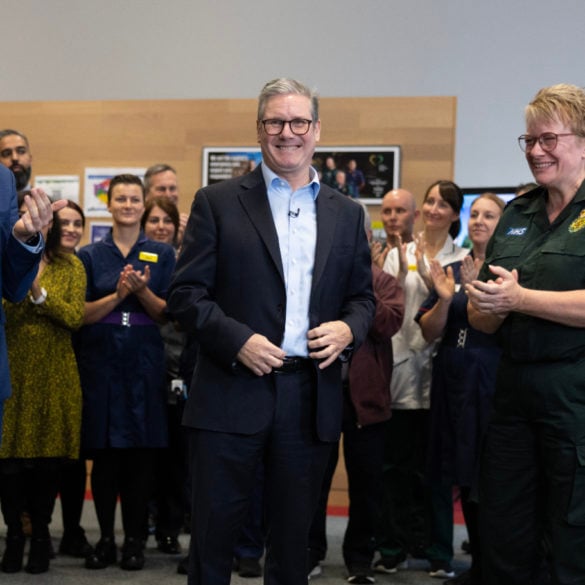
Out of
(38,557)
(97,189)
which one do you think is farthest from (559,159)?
(97,189)

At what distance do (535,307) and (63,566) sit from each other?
2.48 m

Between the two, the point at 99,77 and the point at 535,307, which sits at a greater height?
the point at 99,77

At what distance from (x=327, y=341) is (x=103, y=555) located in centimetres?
204

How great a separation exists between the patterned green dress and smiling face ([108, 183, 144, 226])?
389 millimetres

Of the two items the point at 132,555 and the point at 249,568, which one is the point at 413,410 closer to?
the point at 249,568

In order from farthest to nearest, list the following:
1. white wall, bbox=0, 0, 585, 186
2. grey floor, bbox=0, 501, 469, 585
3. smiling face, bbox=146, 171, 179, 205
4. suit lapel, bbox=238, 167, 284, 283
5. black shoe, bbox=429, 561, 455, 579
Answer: white wall, bbox=0, 0, 585, 186
smiling face, bbox=146, 171, 179, 205
black shoe, bbox=429, 561, 455, 579
grey floor, bbox=0, 501, 469, 585
suit lapel, bbox=238, 167, 284, 283

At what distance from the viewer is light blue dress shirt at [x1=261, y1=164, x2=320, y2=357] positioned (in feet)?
8.02

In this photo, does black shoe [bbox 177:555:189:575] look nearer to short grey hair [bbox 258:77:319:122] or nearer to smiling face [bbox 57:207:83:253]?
smiling face [bbox 57:207:83:253]

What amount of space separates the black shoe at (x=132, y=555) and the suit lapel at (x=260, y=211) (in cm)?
199

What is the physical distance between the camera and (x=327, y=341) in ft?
7.83

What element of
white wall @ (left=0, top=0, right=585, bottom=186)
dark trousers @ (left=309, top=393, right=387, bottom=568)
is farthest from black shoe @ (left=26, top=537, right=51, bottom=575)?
white wall @ (left=0, top=0, right=585, bottom=186)

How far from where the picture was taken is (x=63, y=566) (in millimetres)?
3916

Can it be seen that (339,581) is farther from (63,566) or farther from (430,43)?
(430,43)

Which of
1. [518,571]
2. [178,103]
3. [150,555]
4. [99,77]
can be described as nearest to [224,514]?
[518,571]
